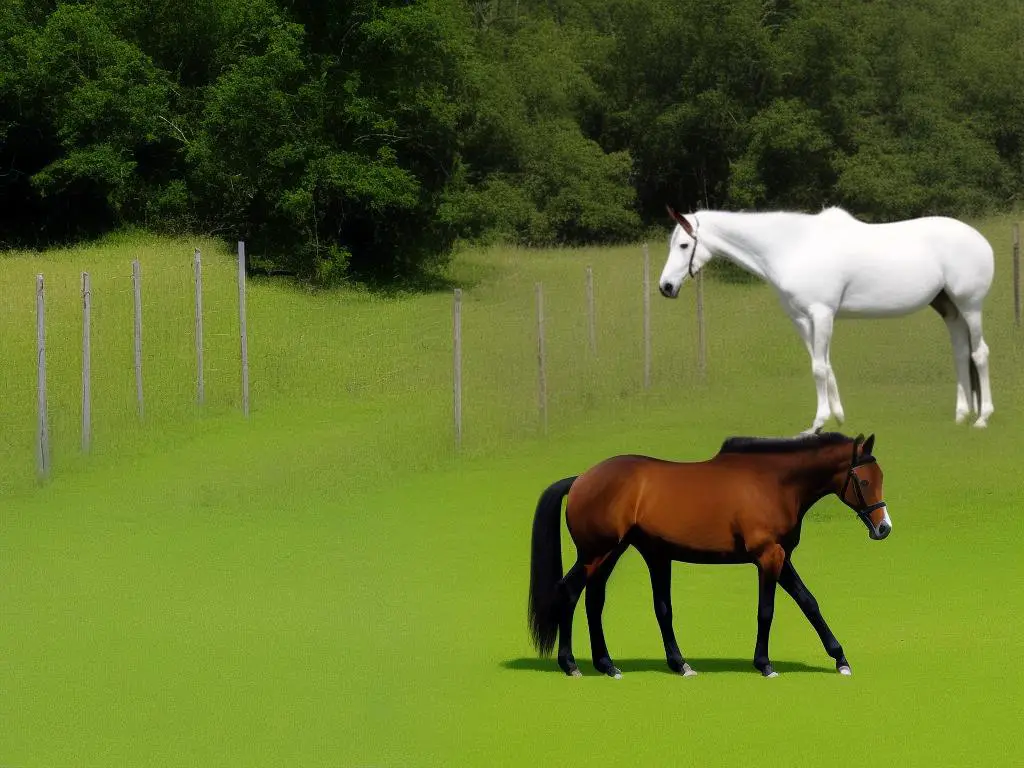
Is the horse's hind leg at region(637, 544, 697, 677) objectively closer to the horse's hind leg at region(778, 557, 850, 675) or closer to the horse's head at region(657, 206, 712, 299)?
the horse's hind leg at region(778, 557, 850, 675)

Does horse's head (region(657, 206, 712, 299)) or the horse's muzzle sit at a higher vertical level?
horse's head (region(657, 206, 712, 299))

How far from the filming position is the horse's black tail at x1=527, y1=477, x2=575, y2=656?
8.01 m

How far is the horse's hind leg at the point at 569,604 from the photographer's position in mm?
7910

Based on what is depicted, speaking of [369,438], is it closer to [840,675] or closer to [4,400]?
[4,400]

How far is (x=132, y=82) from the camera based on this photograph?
4275cm

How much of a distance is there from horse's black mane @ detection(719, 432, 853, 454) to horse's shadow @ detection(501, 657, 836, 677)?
3.55 ft

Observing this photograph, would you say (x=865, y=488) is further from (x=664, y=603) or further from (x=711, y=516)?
(x=664, y=603)

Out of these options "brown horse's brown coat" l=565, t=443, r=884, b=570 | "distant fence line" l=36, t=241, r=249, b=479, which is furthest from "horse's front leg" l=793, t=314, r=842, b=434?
"distant fence line" l=36, t=241, r=249, b=479

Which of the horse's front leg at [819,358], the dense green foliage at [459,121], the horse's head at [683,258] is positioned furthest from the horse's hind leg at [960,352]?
the dense green foliage at [459,121]

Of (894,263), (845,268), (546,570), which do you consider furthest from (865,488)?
(894,263)

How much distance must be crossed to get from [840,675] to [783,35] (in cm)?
3660

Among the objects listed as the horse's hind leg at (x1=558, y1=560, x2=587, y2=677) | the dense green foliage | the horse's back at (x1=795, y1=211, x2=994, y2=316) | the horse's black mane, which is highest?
the dense green foliage

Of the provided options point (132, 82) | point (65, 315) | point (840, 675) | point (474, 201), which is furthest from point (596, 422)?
point (132, 82)

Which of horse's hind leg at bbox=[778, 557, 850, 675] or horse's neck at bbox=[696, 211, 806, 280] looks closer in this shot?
horse's hind leg at bbox=[778, 557, 850, 675]
